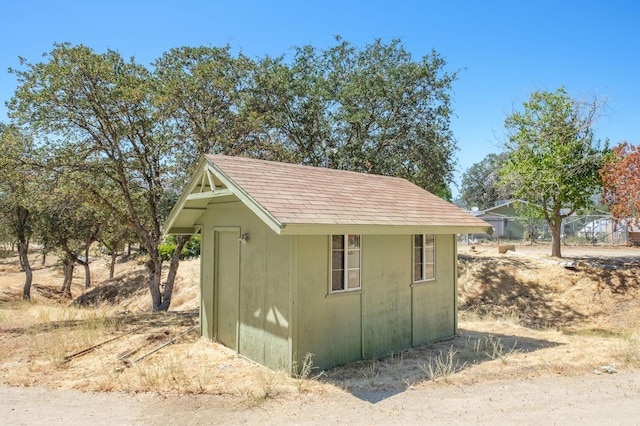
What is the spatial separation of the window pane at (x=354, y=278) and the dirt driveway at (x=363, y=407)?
85.5 inches

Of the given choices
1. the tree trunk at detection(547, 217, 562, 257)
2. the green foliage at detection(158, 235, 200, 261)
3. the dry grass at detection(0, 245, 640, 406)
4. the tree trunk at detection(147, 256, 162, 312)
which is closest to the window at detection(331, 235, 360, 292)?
the dry grass at detection(0, 245, 640, 406)

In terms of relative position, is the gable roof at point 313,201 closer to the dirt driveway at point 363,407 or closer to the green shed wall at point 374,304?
the green shed wall at point 374,304

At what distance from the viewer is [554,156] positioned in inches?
731

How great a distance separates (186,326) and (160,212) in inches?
192

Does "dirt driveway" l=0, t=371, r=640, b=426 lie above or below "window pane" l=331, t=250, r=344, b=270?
below

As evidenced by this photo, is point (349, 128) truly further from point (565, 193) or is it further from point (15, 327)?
point (15, 327)

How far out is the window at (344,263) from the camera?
7551mm

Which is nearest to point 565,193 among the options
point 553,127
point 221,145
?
point 553,127

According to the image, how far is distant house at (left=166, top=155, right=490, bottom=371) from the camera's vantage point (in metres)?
6.93

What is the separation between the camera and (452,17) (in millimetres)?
12953

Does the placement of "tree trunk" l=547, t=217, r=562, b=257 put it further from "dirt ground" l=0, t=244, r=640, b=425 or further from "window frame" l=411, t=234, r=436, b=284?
"window frame" l=411, t=234, r=436, b=284

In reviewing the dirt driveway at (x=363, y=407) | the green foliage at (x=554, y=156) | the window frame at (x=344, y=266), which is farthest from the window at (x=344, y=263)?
the green foliage at (x=554, y=156)

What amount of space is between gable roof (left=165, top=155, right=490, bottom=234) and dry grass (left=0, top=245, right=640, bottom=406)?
8.00 ft

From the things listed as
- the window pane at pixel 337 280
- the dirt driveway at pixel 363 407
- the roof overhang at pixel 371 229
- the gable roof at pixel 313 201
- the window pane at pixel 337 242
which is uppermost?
the gable roof at pixel 313 201
